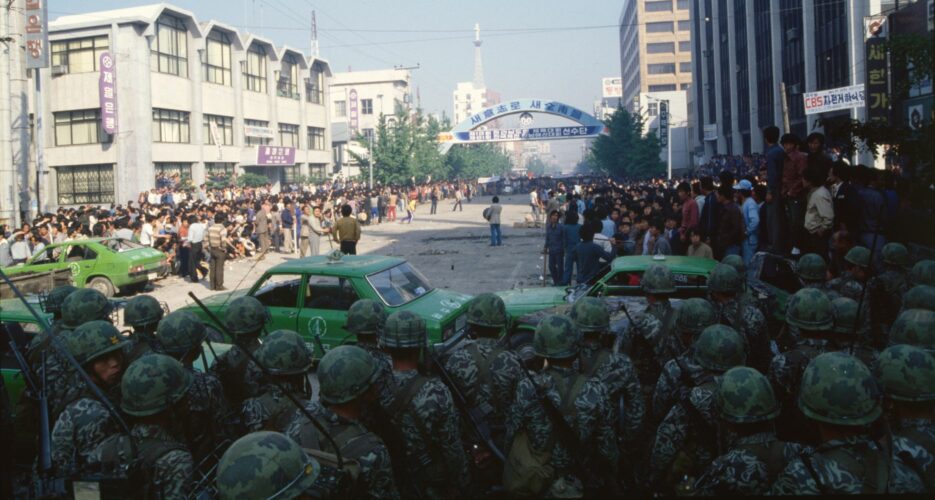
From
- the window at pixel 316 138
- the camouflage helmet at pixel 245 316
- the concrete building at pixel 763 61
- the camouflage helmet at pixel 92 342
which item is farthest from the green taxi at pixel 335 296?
the window at pixel 316 138

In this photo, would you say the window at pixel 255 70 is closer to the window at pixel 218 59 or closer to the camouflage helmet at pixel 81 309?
the window at pixel 218 59

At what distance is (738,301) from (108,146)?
38.3 meters

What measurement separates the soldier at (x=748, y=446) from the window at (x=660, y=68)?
10842 cm

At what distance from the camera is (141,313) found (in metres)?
6.20

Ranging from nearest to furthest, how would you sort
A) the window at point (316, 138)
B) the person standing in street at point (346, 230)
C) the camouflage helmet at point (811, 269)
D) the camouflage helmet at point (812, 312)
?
the camouflage helmet at point (812, 312) → the camouflage helmet at point (811, 269) → the person standing in street at point (346, 230) → the window at point (316, 138)

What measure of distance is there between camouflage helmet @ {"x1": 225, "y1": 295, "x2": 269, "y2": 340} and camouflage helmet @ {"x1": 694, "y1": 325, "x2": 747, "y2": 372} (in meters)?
Result: 3.32

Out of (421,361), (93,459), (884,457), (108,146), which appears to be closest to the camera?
(884,457)

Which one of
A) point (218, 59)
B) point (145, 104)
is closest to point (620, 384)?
point (145, 104)

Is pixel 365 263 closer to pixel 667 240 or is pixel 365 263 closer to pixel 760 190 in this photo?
pixel 667 240

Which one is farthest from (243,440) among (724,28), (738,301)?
(724,28)

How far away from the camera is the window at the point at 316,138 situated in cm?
5797

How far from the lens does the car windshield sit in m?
9.32

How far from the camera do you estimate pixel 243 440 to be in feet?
8.46

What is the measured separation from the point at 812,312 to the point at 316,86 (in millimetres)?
57756
